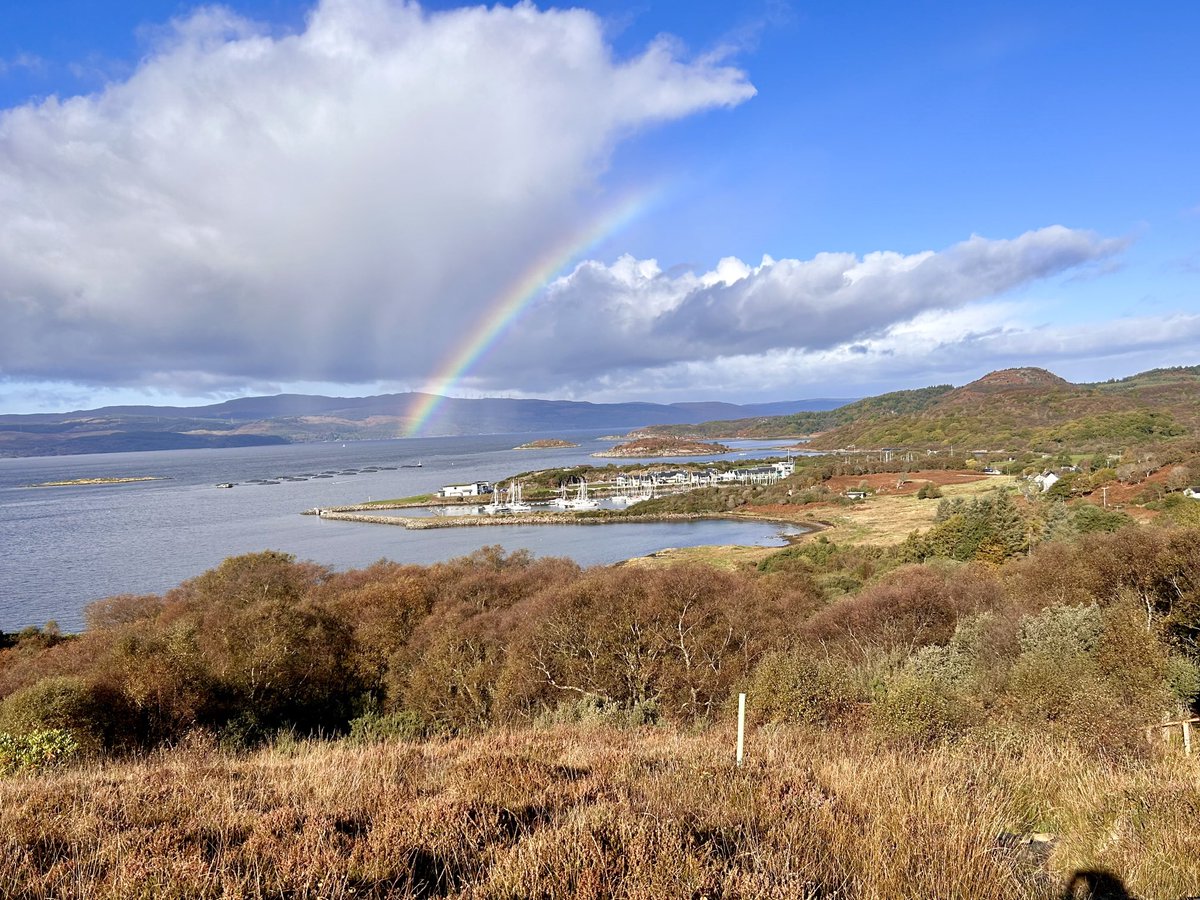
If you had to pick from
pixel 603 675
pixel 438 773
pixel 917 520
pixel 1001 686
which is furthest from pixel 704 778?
pixel 917 520

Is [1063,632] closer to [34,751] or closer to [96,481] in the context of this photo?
[34,751]

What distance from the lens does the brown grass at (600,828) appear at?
3.21m

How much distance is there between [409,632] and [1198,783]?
20547mm

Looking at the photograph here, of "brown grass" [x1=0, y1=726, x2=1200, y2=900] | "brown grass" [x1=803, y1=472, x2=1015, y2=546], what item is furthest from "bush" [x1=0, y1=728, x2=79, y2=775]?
"brown grass" [x1=803, y1=472, x2=1015, y2=546]

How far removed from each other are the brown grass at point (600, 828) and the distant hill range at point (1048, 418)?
357 ft

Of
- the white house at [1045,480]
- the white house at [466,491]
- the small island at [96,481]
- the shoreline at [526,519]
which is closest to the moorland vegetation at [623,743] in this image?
the white house at [1045,480]

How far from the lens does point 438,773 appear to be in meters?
5.36

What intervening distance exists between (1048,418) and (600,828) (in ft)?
537

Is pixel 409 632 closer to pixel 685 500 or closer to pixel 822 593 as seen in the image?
pixel 822 593

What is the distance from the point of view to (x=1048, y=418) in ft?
453

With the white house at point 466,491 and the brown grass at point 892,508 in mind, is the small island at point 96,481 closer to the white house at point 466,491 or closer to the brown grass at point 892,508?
the white house at point 466,491

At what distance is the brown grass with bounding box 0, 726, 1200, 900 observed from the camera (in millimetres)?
3215

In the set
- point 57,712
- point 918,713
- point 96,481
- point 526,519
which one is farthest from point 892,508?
point 96,481

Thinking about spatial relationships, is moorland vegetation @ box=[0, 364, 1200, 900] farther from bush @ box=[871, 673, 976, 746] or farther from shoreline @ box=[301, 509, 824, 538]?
shoreline @ box=[301, 509, 824, 538]
